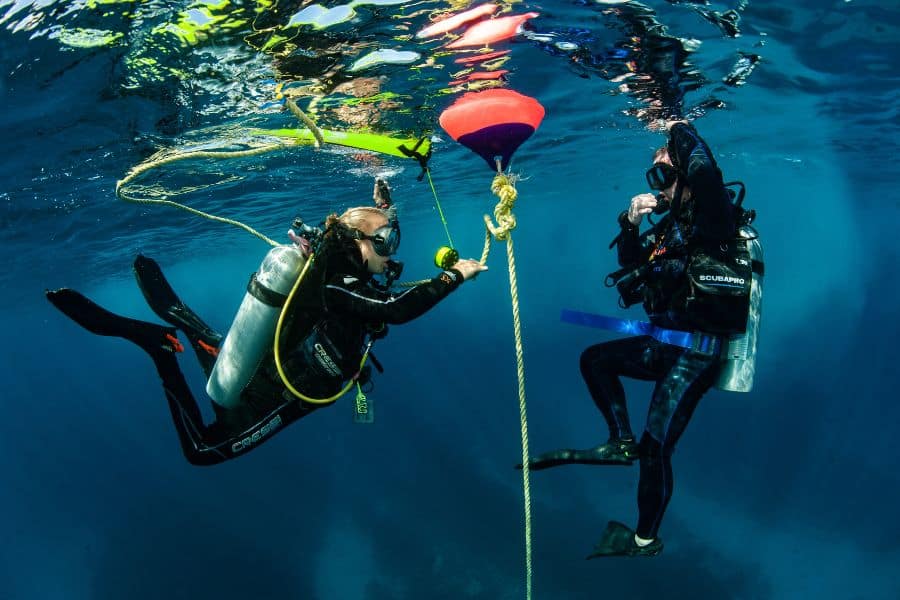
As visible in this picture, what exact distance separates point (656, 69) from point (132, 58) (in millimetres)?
9372

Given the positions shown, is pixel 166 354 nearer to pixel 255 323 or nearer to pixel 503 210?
pixel 255 323

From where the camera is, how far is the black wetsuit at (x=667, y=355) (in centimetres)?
349

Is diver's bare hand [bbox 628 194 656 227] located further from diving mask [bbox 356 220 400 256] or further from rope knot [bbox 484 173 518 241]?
diving mask [bbox 356 220 400 256]

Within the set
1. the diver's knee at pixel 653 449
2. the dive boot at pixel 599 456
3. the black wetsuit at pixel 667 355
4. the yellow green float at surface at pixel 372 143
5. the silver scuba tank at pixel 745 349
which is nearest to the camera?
the black wetsuit at pixel 667 355

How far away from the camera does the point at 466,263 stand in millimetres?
3666

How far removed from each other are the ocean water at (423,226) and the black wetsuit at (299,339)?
4.07m

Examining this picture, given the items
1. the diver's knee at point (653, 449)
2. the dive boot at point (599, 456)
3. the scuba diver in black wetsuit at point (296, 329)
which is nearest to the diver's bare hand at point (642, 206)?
the scuba diver in black wetsuit at point (296, 329)

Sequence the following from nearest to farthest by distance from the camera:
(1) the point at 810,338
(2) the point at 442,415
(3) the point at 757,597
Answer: (3) the point at 757,597, (2) the point at 442,415, (1) the point at 810,338

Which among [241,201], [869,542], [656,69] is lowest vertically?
[869,542]

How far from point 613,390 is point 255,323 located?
136 inches

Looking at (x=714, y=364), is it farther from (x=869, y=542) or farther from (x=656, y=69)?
(x=869, y=542)

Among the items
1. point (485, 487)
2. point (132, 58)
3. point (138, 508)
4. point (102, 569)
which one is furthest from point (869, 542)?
point (138, 508)

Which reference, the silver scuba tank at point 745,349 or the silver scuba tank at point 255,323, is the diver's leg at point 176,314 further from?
the silver scuba tank at point 745,349

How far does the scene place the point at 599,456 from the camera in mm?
4266
